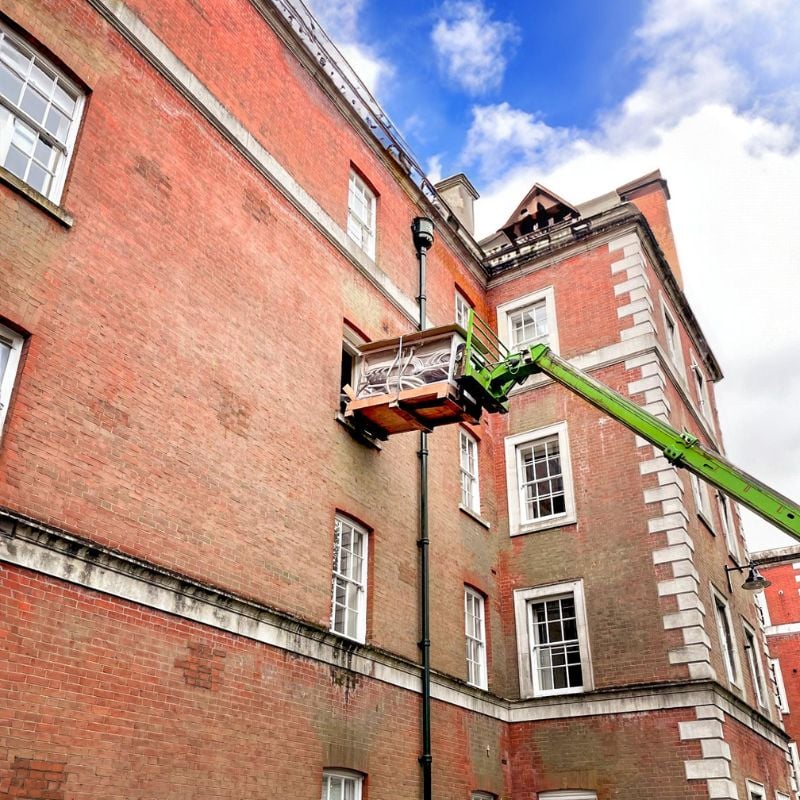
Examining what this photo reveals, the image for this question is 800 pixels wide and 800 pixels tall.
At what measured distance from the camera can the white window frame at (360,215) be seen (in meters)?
16.0

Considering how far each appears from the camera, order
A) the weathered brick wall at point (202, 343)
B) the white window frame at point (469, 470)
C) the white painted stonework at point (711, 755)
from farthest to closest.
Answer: the white window frame at point (469, 470) → the white painted stonework at point (711, 755) → the weathered brick wall at point (202, 343)

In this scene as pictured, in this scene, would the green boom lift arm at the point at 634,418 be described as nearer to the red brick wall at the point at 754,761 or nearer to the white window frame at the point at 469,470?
the white window frame at the point at 469,470

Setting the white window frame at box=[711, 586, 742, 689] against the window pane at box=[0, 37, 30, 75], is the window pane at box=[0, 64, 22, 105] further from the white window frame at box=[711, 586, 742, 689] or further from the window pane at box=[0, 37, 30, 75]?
the white window frame at box=[711, 586, 742, 689]

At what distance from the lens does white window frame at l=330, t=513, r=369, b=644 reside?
1241 centimetres

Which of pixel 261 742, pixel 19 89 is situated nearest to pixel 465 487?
pixel 261 742

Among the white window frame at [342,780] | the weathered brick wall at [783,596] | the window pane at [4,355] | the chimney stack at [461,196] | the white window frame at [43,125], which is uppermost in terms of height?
the chimney stack at [461,196]

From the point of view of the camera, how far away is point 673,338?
21.1m

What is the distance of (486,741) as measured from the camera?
15.0 metres

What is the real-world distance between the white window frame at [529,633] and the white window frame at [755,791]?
337 cm

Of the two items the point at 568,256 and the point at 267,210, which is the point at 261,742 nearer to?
the point at 267,210

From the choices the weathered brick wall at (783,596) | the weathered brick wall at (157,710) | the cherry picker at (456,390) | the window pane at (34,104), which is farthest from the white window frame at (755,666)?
the window pane at (34,104)

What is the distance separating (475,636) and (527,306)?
859cm

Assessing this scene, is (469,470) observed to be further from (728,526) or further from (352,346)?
(728,526)

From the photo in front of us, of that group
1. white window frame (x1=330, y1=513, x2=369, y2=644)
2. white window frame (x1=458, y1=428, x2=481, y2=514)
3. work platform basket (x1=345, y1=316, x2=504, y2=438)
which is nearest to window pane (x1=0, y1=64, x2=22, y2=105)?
work platform basket (x1=345, y1=316, x2=504, y2=438)
